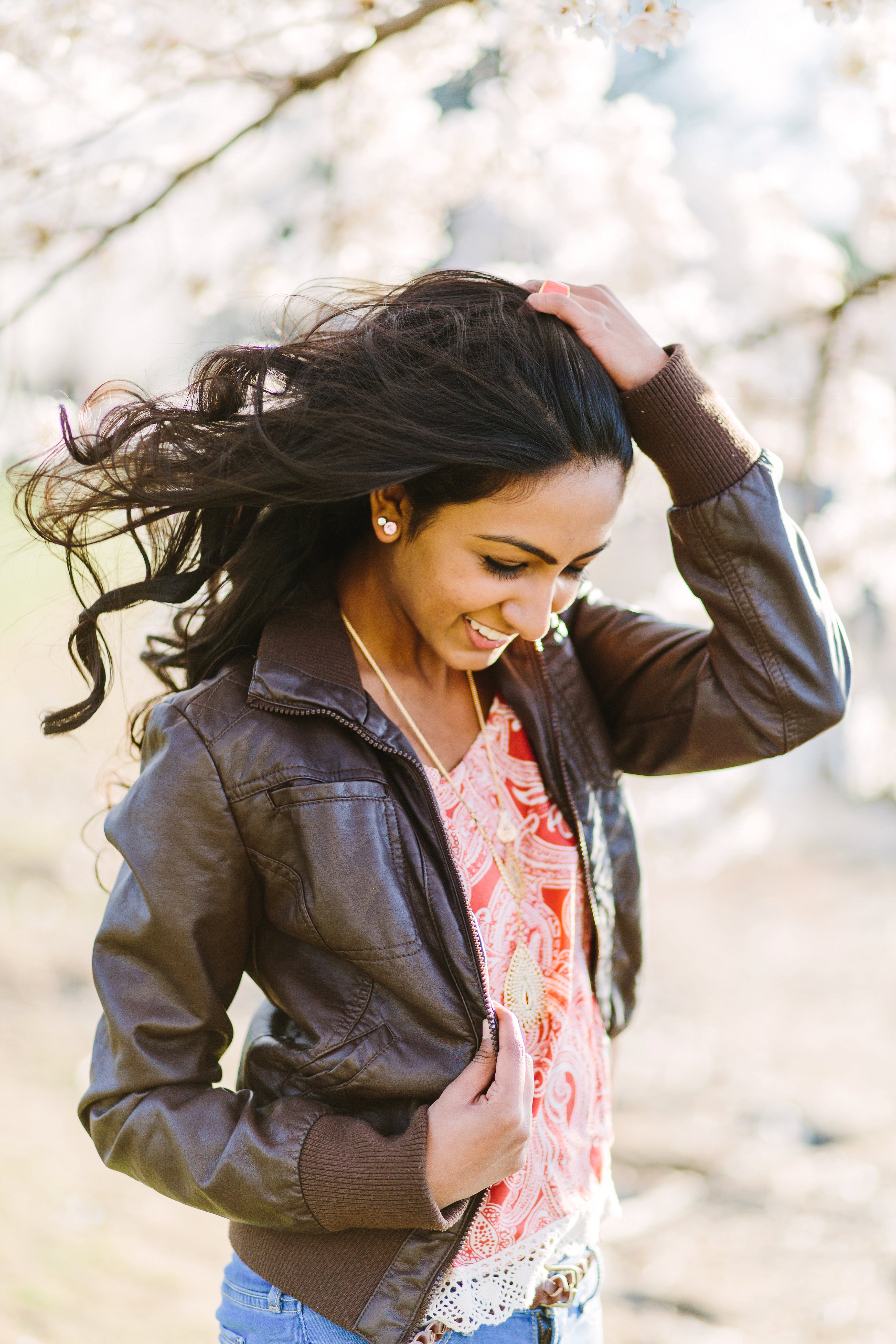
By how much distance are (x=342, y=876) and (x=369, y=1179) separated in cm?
35

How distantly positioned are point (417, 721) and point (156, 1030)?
536 mm

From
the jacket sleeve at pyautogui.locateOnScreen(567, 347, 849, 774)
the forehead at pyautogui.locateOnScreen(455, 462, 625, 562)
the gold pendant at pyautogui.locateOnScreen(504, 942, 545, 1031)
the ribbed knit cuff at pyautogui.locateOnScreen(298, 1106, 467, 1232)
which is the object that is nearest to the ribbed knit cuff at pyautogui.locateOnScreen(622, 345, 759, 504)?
the jacket sleeve at pyautogui.locateOnScreen(567, 347, 849, 774)

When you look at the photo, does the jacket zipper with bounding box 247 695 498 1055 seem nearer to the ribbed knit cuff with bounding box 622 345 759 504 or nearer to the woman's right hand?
the woman's right hand

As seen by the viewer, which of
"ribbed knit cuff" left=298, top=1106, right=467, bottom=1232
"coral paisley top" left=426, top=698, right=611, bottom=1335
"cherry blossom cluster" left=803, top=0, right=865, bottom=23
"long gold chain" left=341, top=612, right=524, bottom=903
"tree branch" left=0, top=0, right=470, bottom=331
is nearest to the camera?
"ribbed knit cuff" left=298, top=1106, right=467, bottom=1232

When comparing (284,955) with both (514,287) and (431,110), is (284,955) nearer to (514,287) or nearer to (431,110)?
(514,287)

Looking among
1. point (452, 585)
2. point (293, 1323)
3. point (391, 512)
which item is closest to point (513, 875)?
point (452, 585)

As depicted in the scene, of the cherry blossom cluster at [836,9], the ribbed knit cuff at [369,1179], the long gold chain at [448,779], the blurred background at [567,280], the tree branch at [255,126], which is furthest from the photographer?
the blurred background at [567,280]

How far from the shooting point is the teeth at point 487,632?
4.96 feet

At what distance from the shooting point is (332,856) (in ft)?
4.55

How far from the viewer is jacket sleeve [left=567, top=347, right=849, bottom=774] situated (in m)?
1.55

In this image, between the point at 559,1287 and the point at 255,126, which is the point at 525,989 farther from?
the point at 255,126

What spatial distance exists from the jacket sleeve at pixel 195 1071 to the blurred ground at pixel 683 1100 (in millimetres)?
453

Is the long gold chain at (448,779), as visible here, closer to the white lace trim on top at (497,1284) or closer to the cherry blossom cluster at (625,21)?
the white lace trim on top at (497,1284)

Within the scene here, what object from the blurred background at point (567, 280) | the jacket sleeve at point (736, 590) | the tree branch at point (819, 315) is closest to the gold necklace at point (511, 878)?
the jacket sleeve at point (736, 590)
